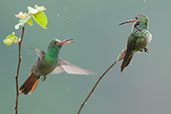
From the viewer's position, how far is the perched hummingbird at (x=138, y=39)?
39.8 inches

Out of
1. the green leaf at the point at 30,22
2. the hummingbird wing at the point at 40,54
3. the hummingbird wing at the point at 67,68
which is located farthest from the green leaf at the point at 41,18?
the hummingbird wing at the point at 67,68

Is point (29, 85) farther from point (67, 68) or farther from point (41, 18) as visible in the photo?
point (41, 18)

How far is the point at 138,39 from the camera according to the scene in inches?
41.1

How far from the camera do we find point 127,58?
0.98 metres

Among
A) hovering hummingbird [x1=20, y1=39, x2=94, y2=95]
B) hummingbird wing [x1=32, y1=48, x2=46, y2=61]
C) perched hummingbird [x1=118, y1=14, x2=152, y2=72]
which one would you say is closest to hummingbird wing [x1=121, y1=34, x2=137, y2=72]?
perched hummingbird [x1=118, y1=14, x2=152, y2=72]

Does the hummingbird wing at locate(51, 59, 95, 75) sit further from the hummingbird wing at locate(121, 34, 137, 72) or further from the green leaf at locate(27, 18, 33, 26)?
the green leaf at locate(27, 18, 33, 26)

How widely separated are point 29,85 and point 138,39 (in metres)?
0.36

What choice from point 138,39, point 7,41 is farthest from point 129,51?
point 7,41

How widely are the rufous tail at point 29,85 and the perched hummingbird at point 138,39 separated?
0.27 m

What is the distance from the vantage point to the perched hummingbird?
1.01 metres

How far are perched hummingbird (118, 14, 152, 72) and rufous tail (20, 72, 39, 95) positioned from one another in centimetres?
27

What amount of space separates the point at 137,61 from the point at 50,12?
84.2 inches

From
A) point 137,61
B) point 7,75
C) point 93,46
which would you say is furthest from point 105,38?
point 7,75

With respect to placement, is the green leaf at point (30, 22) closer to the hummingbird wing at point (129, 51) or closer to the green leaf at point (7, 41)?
the green leaf at point (7, 41)
